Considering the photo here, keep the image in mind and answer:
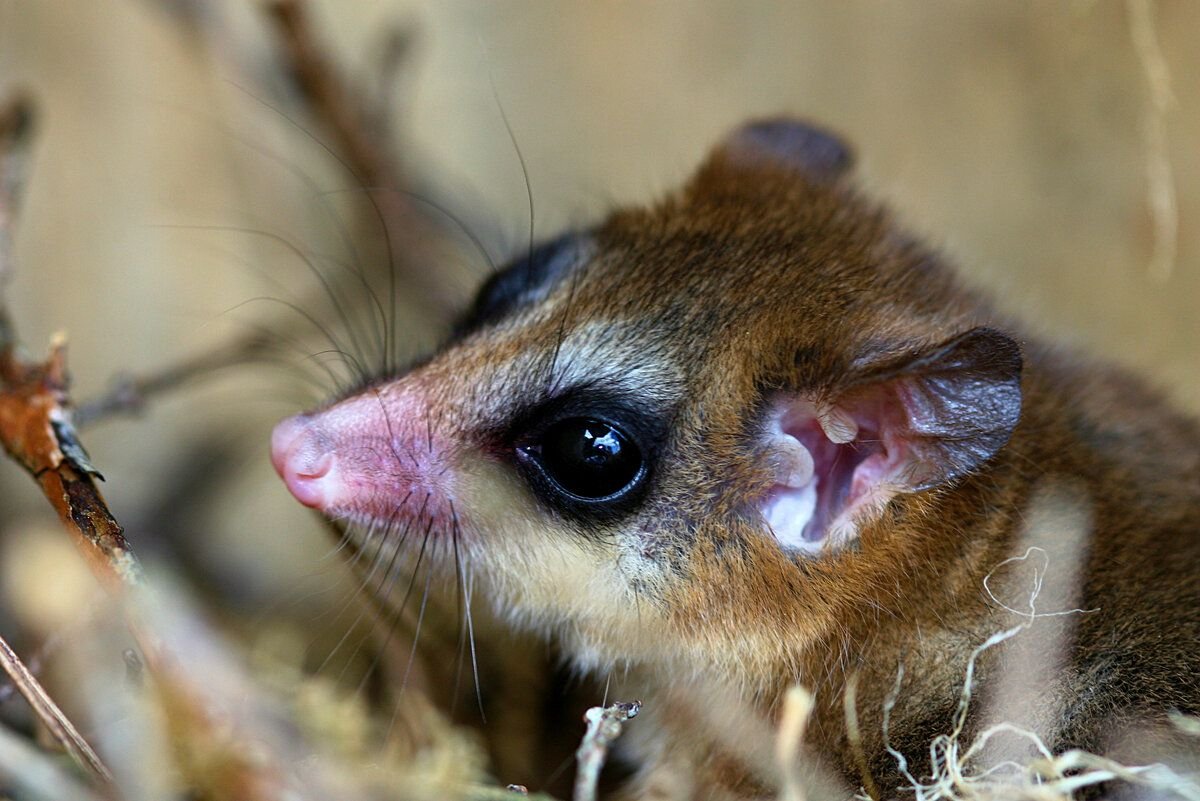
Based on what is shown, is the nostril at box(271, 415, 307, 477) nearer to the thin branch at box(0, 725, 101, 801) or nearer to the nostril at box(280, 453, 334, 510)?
the nostril at box(280, 453, 334, 510)

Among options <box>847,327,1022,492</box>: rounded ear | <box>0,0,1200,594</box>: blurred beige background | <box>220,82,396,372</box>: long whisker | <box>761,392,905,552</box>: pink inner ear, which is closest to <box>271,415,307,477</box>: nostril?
<box>220,82,396,372</box>: long whisker

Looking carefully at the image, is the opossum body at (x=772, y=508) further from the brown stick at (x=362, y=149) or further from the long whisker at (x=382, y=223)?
the brown stick at (x=362, y=149)

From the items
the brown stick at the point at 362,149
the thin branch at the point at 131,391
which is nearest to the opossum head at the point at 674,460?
the thin branch at the point at 131,391

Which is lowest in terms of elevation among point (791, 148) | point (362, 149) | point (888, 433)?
point (888, 433)

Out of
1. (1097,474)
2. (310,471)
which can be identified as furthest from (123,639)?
(1097,474)

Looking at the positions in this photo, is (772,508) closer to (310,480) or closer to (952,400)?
(952,400)

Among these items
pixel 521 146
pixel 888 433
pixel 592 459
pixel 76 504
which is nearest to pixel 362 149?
pixel 521 146
